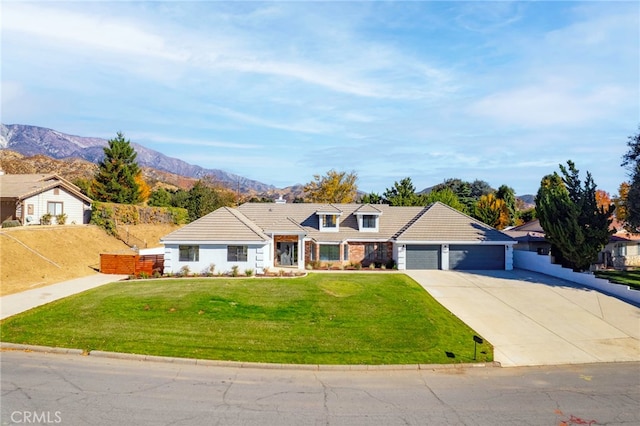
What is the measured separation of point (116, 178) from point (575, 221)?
46810 mm

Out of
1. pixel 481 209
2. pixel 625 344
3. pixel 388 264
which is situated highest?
pixel 481 209

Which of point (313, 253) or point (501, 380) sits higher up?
point (313, 253)

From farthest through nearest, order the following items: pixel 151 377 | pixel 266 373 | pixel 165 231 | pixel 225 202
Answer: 1. pixel 225 202
2. pixel 165 231
3. pixel 266 373
4. pixel 151 377

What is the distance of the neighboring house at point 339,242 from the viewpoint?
97.3 feet

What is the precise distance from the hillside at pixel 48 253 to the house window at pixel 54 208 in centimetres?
313

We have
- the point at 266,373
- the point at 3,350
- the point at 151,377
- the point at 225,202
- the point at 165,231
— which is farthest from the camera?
the point at 225,202

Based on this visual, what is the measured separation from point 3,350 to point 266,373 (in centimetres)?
990

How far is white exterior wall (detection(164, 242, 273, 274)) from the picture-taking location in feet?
96.5

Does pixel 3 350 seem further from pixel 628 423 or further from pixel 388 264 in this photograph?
pixel 388 264

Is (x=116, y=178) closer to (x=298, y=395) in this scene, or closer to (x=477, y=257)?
(x=477, y=257)

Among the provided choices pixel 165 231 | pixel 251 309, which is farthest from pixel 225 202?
pixel 251 309

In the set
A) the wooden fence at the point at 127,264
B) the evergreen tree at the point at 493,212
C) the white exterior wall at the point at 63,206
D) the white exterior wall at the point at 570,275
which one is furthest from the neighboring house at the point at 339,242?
the evergreen tree at the point at 493,212

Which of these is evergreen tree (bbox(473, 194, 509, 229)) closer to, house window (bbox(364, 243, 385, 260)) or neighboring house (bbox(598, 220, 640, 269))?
neighboring house (bbox(598, 220, 640, 269))

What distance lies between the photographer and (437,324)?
18906mm
